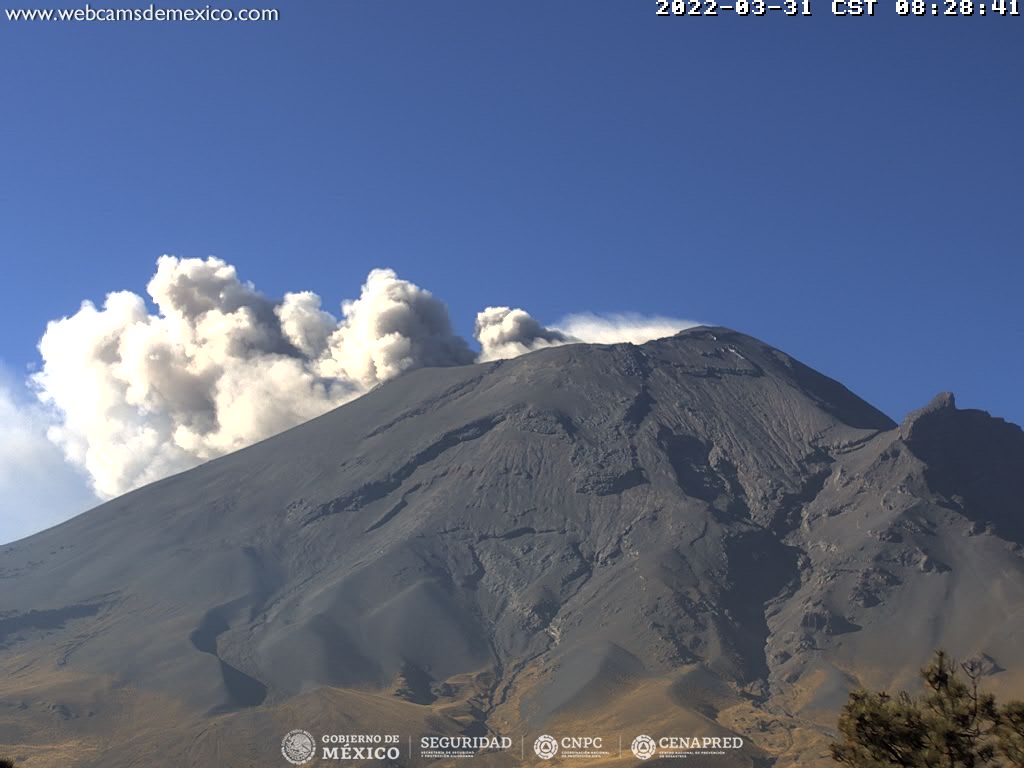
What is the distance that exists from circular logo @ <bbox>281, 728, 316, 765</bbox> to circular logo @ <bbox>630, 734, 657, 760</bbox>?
44.7 m

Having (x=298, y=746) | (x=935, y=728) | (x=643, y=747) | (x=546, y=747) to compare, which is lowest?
(x=935, y=728)

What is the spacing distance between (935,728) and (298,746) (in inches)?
6638

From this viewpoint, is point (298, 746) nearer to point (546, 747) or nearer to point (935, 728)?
point (546, 747)

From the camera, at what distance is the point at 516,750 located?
195m

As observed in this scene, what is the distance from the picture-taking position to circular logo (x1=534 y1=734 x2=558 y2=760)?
191375 millimetres

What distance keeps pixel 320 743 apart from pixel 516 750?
1104 inches

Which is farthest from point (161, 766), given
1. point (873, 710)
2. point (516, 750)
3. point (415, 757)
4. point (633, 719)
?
point (873, 710)

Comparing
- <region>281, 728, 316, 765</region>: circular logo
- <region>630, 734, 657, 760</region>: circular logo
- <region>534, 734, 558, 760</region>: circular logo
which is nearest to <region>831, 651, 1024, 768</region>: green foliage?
<region>630, 734, 657, 760</region>: circular logo

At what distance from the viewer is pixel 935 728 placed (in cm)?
3241

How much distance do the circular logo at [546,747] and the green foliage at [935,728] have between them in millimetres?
162201

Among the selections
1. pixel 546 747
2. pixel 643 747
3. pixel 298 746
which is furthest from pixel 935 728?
pixel 298 746

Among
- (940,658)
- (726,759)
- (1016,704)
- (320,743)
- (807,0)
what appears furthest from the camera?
(320,743)

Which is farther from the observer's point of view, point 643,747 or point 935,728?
point 643,747

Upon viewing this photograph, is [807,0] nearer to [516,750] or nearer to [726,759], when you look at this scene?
[726,759]
